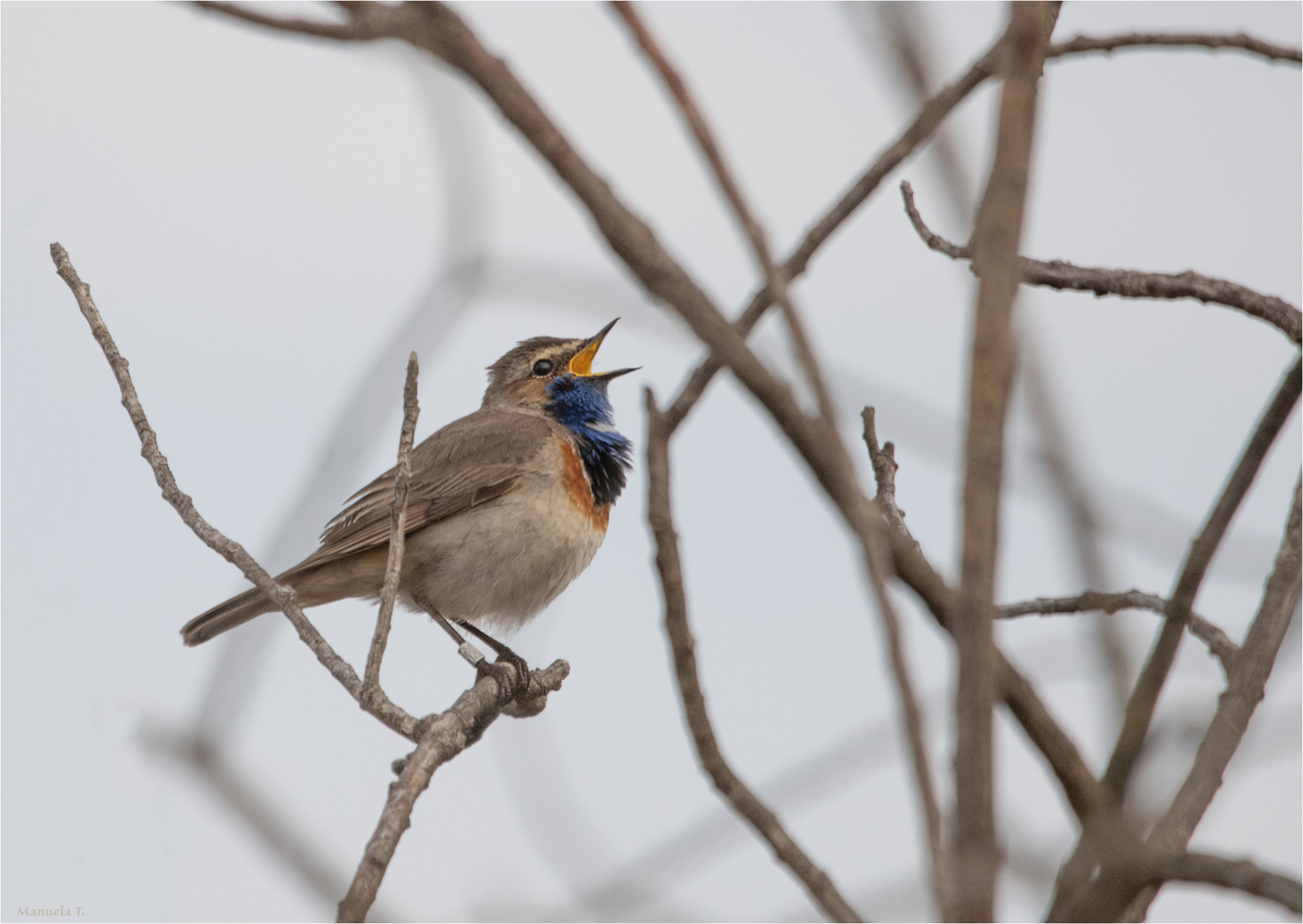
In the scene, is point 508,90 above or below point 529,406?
below

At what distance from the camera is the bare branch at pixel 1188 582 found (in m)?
2.05

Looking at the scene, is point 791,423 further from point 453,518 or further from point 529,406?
point 529,406

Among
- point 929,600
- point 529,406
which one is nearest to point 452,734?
point 929,600

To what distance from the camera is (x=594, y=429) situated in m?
8.88

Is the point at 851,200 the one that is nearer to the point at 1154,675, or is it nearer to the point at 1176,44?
the point at 1154,675

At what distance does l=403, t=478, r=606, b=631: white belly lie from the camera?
25.6 feet

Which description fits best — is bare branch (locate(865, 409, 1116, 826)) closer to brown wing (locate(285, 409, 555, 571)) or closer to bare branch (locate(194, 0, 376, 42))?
bare branch (locate(194, 0, 376, 42))

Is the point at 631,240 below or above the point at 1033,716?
above

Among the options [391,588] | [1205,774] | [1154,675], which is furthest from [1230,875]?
[391,588]

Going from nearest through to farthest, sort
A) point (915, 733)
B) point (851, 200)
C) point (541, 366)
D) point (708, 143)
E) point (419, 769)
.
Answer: point (915, 733) < point (708, 143) < point (851, 200) < point (419, 769) < point (541, 366)

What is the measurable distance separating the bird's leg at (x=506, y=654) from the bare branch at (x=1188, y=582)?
136 inches

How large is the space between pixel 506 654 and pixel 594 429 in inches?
88.3

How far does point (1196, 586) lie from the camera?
2.41 m

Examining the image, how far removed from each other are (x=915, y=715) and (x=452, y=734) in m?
2.37
